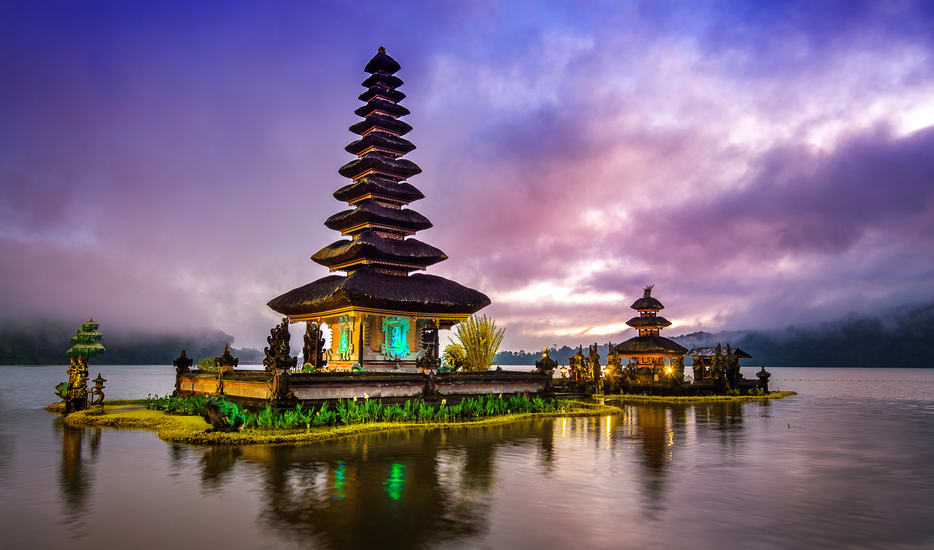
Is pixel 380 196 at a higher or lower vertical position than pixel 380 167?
lower

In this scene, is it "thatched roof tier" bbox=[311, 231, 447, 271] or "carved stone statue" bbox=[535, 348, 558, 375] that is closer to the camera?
"carved stone statue" bbox=[535, 348, 558, 375]

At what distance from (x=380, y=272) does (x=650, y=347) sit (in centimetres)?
3120

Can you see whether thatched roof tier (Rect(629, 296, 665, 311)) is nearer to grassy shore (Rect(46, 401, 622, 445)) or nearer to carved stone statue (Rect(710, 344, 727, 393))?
carved stone statue (Rect(710, 344, 727, 393))

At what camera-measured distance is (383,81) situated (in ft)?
136

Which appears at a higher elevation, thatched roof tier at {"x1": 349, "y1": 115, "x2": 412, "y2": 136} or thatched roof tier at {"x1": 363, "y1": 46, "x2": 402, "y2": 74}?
thatched roof tier at {"x1": 363, "y1": 46, "x2": 402, "y2": 74}

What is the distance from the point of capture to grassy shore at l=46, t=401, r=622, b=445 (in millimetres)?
17734

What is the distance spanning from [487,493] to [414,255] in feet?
86.1

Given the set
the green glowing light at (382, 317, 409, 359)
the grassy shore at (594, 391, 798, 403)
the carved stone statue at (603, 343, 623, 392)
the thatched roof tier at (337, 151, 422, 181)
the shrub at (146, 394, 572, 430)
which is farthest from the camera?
the carved stone statue at (603, 343, 623, 392)

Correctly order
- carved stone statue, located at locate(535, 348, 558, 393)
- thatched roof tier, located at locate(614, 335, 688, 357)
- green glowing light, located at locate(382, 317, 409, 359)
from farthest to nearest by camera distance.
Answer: thatched roof tier, located at locate(614, 335, 688, 357) → green glowing light, located at locate(382, 317, 409, 359) → carved stone statue, located at locate(535, 348, 558, 393)

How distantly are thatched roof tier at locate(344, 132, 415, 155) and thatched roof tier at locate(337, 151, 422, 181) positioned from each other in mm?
605

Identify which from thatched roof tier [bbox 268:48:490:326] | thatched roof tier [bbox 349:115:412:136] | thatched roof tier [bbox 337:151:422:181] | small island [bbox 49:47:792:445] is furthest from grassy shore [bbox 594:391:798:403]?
thatched roof tier [bbox 349:115:412:136]

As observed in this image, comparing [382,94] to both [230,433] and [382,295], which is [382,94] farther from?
[230,433]

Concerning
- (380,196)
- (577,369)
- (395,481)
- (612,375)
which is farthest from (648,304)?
(395,481)

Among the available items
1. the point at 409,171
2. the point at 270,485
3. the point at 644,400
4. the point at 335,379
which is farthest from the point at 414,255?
the point at 270,485
